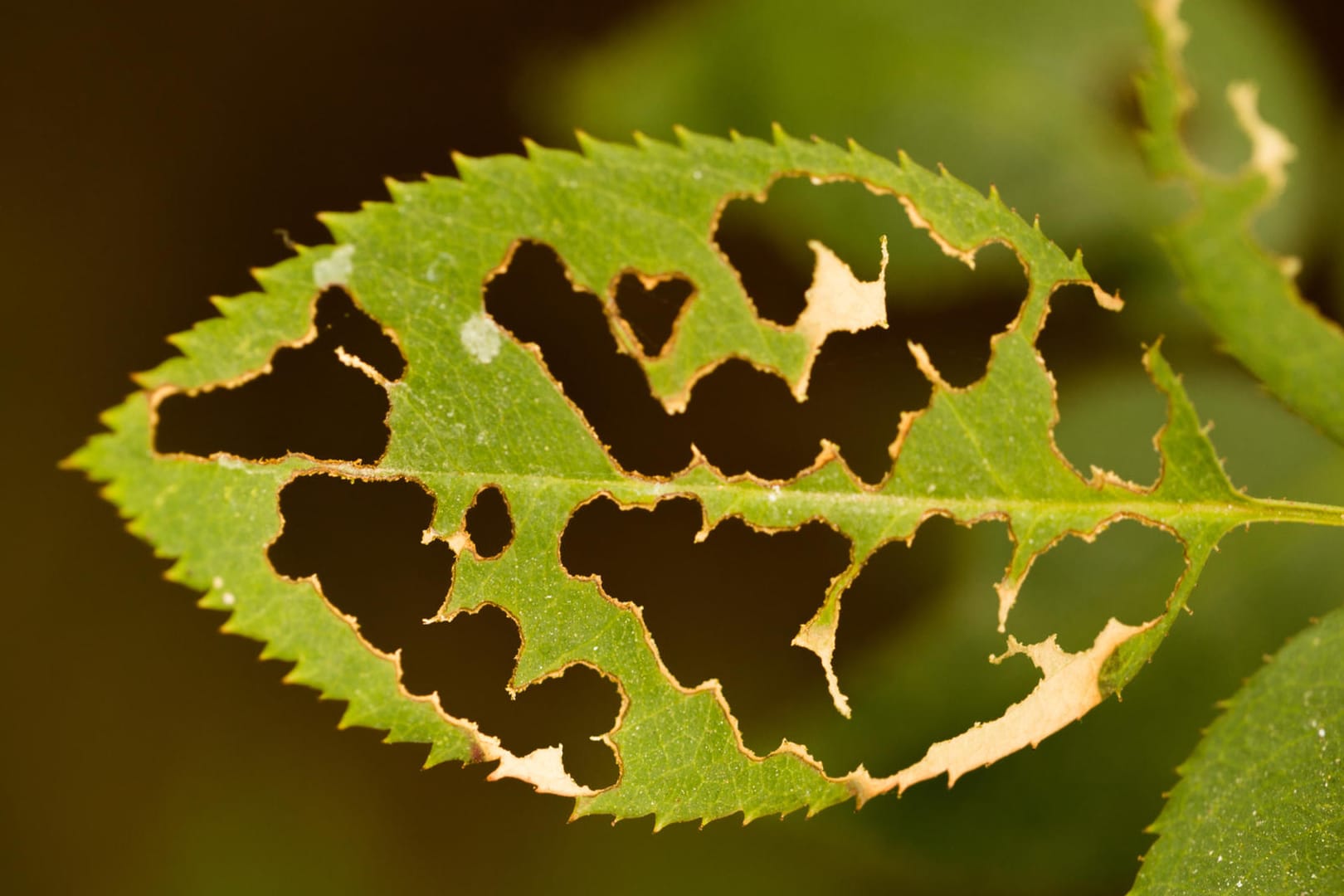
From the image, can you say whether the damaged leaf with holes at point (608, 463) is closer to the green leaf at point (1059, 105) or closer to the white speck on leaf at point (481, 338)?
the white speck on leaf at point (481, 338)

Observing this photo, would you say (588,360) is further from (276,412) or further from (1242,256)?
(1242,256)

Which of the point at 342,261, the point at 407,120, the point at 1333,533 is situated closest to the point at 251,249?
the point at 407,120

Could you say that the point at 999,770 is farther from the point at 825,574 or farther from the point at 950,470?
the point at 950,470

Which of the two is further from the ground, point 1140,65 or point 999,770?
point 1140,65

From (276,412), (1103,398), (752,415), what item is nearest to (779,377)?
(752,415)

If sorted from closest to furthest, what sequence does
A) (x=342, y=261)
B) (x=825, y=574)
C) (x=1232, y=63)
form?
(x=342, y=261) < (x=825, y=574) < (x=1232, y=63)

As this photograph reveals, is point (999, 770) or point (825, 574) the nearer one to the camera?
point (825, 574)
